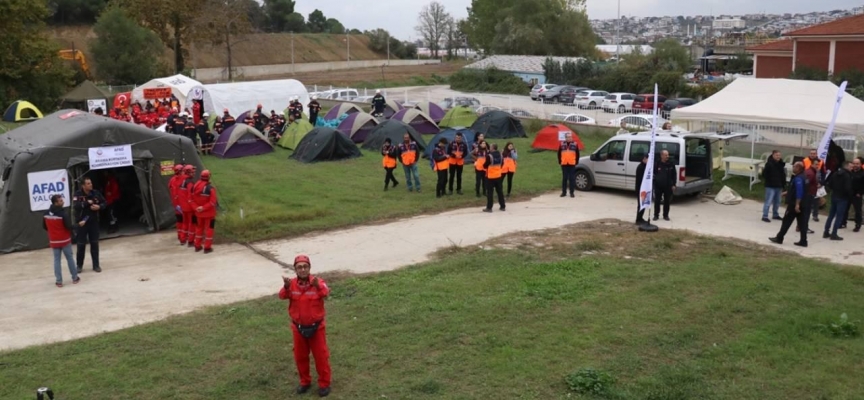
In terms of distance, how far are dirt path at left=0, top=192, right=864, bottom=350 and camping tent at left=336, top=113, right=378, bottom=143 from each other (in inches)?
401

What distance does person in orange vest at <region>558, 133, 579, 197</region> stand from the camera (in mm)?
17203

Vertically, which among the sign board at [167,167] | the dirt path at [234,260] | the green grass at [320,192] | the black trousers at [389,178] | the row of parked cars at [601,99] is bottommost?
the dirt path at [234,260]

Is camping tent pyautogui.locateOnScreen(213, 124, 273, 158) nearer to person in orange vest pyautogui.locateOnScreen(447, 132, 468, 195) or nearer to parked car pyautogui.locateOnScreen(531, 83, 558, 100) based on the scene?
person in orange vest pyautogui.locateOnScreen(447, 132, 468, 195)

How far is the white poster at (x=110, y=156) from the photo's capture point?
46.0 feet

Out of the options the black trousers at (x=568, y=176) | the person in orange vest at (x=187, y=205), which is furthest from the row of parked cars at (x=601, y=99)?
the person in orange vest at (x=187, y=205)

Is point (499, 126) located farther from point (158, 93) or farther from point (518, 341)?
point (518, 341)

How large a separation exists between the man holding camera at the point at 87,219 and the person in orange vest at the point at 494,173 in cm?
738

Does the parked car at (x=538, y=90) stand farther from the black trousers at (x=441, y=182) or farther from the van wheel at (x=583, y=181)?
the black trousers at (x=441, y=182)

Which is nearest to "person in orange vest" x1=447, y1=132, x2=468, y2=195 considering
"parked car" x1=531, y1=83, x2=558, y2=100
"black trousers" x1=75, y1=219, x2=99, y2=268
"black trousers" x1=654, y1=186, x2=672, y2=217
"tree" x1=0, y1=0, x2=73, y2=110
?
"black trousers" x1=654, y1=186, x2=672, y2=217

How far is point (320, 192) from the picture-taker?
18000mm

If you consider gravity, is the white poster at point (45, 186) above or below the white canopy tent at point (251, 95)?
below

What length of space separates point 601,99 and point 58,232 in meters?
40.3

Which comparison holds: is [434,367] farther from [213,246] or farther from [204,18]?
[204,18]

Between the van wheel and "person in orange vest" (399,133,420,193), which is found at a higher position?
"person in orange vest" (399,133,420,193)
